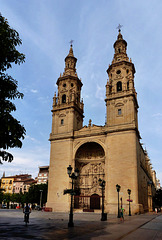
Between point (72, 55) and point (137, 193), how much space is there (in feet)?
121

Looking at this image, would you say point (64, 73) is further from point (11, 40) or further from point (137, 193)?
point (11, 40)

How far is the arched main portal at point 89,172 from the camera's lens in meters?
39.1

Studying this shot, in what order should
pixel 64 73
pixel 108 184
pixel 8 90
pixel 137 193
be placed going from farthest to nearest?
1. pixel 64 73
2. pixel 108 184
3. pixel 137 193
4. pixel 8 90

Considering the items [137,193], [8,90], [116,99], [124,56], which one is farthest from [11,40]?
[124,56]

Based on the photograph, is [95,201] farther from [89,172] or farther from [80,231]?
[80,231]

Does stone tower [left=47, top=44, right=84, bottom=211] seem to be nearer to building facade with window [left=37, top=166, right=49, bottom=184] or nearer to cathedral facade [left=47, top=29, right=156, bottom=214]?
cathedral facade [left=47, top=29, right=156, bottom=214]

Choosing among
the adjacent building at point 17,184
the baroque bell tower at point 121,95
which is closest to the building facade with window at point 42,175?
the adjacent building at point 17,184

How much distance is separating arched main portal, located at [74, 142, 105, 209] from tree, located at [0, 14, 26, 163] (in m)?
33.7

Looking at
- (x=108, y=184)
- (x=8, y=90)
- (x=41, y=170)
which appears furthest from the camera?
(x=41, y=170)

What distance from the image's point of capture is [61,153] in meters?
41.8

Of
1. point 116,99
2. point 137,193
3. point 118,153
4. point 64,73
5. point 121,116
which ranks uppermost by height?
point 64,73

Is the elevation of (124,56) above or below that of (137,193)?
above

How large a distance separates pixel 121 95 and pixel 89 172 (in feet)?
53.7

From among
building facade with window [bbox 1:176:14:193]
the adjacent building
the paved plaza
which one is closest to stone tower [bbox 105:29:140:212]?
the paved plaza
